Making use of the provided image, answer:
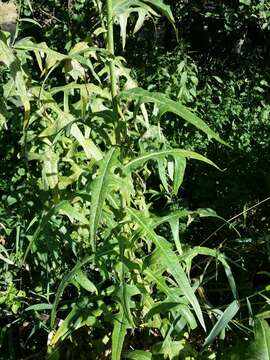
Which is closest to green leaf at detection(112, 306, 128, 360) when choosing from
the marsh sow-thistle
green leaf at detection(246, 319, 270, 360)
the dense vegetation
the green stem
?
the dense vegetation

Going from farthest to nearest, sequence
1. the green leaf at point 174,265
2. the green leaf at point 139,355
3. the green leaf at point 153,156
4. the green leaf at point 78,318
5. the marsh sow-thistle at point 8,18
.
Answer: the marsh sow-thistle at point 8,18 → the green leaf at point 78,318 → the green leaf at point 139,355 → the green leaf at point 153,156 → the green leaf at point 174,265

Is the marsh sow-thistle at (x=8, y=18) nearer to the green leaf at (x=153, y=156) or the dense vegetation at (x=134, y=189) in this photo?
the dense vegetation at (x=134, y=189)

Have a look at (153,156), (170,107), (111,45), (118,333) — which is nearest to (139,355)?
(118,333)

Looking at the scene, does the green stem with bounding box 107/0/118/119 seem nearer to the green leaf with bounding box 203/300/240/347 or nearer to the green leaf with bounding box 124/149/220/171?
the green leaf with bounding box 124/149/220/171

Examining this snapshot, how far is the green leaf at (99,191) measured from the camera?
153 centimetres

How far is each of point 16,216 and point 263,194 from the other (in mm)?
1698

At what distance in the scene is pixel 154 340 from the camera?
2480 mm

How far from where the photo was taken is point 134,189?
2.28m

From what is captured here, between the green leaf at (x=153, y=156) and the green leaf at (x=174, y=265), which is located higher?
the green leaf at (x=153, y=156)

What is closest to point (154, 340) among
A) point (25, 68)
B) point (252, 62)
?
point (25, 68)

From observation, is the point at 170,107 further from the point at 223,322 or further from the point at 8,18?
the point at 8,18

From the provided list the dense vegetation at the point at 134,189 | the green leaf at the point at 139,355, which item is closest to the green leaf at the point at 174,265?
the dense vegetation at the point at 134,189

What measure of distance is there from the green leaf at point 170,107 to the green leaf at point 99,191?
0.19 meters

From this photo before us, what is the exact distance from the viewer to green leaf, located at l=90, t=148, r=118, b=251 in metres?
1.53
